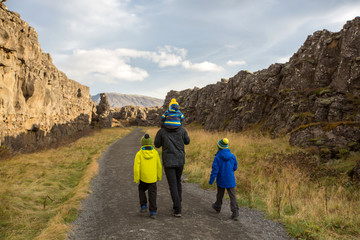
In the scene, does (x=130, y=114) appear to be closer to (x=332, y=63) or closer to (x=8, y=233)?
(x=332, y=63)

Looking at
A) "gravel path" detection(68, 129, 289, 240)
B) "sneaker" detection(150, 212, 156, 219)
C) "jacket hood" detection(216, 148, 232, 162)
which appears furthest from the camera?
"jacket hood" detection(216, 148, 232, 162)

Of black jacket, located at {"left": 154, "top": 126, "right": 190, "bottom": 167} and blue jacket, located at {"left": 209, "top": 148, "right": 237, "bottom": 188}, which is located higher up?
black jacket, located at {"left": 154, "top": 126, "right": 190, "bottom": 167}

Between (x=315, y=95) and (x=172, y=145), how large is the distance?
50.9 feet

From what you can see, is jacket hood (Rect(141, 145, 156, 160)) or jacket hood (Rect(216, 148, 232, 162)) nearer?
jacket hood (Rect(141, 145, 156, 160))

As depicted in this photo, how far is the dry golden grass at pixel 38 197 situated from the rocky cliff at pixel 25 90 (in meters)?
3.14

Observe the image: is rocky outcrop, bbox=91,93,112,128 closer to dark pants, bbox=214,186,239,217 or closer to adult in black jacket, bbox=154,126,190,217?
adult in black jacket, bbox=154,126,190,217

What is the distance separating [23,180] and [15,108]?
26.0 ft

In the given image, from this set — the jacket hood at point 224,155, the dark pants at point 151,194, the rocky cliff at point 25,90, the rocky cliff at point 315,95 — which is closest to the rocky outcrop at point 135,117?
the rocky cliff at point 25,90

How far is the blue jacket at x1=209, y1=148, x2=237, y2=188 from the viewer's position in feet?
16.9

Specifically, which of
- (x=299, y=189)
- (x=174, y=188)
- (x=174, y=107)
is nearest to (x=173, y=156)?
(x=174, y=188)

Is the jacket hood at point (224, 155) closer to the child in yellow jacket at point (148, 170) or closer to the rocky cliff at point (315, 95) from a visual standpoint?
the child in yellow jacket at point (148, 170)

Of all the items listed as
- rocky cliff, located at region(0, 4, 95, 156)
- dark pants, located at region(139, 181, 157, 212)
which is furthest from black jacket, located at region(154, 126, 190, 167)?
rocky cliff, located at region(0, 4, 95, 156)

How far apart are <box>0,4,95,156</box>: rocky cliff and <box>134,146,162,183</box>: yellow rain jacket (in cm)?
1235

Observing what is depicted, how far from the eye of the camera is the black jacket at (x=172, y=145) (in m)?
5.05
